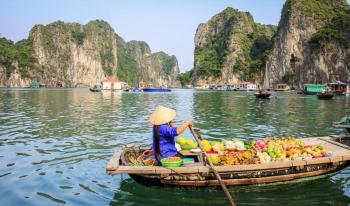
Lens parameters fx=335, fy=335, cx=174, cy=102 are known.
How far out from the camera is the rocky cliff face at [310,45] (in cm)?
11294

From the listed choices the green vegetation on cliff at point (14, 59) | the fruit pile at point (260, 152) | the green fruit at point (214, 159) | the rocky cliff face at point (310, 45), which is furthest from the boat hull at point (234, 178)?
the green vegetation on cliff at point (14, 59)

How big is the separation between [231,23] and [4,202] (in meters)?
193

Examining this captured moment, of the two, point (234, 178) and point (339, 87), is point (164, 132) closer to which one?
point (234, 178)

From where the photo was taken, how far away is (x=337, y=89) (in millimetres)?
81625

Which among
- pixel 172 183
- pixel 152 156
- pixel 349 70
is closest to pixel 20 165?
pixel 152 156

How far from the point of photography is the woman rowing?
30.5 ft

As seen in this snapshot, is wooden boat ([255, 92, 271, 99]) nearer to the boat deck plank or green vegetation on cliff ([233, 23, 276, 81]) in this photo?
the boat deck plank

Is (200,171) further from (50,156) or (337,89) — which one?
(337,89)

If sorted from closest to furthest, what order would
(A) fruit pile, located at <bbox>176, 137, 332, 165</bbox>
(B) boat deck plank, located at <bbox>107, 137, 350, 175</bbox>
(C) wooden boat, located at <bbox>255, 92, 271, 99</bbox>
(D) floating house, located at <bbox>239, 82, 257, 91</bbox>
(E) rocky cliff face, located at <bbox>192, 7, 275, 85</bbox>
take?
(B) boat deck plank, located at <bbox>107, 137, 350, 175</bbox>, (A) fruit pile, located at <bbox>176, 137, 332, 165</bbox>, (C) wooden boat, located at <bbox>255, 92, 271, 99</bbox>, (D) floating house, located at <bbox>239, 82, 257, 91</bbox>, (E) rocky cliff face, located at <bbox>192, 7, 275, 85</bbox>

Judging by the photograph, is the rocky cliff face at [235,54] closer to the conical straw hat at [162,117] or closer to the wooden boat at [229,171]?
the wooden boat at [229,171]

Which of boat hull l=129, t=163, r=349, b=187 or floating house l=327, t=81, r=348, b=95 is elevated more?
floating house l=327, t=81, r=348, b=95

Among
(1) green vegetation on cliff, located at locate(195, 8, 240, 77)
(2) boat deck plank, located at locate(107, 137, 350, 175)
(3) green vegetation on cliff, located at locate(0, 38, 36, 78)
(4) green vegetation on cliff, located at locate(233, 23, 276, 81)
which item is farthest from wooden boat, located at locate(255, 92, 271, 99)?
(3) green vegetation on cliff, located at locate(0, 38, 36, 78)

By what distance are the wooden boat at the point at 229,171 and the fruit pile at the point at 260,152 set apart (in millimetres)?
333

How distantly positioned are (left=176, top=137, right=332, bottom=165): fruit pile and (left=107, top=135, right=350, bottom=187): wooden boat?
0.33m
